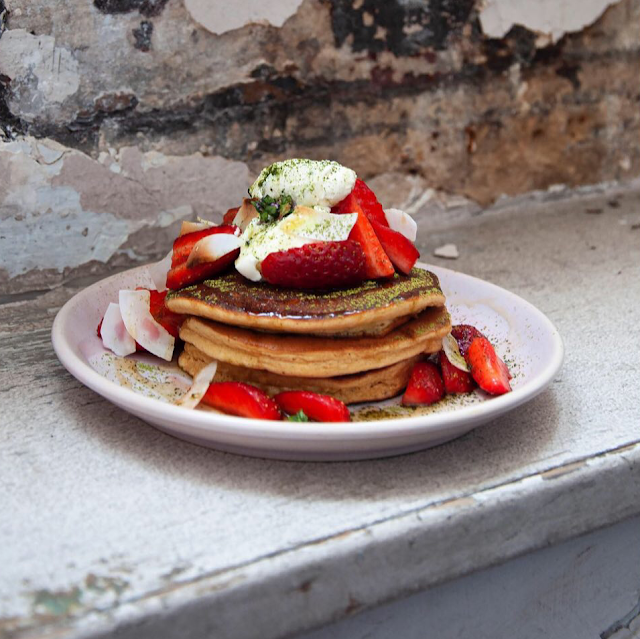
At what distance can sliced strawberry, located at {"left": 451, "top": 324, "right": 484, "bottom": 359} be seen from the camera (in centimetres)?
118

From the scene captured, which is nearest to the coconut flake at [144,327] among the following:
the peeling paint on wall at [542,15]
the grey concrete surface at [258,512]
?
the grey concrete surface at [258,512]

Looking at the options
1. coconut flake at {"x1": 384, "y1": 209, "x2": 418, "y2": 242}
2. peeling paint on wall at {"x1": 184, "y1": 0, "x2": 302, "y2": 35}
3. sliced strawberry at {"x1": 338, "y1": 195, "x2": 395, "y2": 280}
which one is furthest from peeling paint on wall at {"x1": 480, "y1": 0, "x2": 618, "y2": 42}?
sliced strawberry at {"x1": 338, "y1": 195, "x2": 395, "y2": 280}

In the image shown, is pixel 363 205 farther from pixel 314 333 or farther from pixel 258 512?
pixel 258 512

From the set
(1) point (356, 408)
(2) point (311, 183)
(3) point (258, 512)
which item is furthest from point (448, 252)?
(3) point (258, 512)

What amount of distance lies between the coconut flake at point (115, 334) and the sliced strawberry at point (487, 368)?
1.64 ft

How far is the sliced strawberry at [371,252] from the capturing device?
1.13 metres

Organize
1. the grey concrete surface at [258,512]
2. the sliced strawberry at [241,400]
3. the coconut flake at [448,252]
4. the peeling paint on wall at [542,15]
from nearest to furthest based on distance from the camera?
the grey concrete surface at [258,512]
the sliced strawberry at [241,400]
the coconut flake at [448,252]
the peeling paint on wall at [542,15]

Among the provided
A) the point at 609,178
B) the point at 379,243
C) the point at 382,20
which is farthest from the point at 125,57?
the point at 609,178

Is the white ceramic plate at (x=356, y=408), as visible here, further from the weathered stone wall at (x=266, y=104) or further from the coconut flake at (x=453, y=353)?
the weathered stone wall at (x=266, y=104)

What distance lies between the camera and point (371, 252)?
113 cm

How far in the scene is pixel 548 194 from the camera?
7.47 feet

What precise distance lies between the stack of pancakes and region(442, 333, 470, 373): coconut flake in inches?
1.0

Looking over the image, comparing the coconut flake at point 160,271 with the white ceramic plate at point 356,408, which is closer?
the white ceramic plate at point 356,408

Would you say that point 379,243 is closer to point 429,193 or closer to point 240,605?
point 240,605
